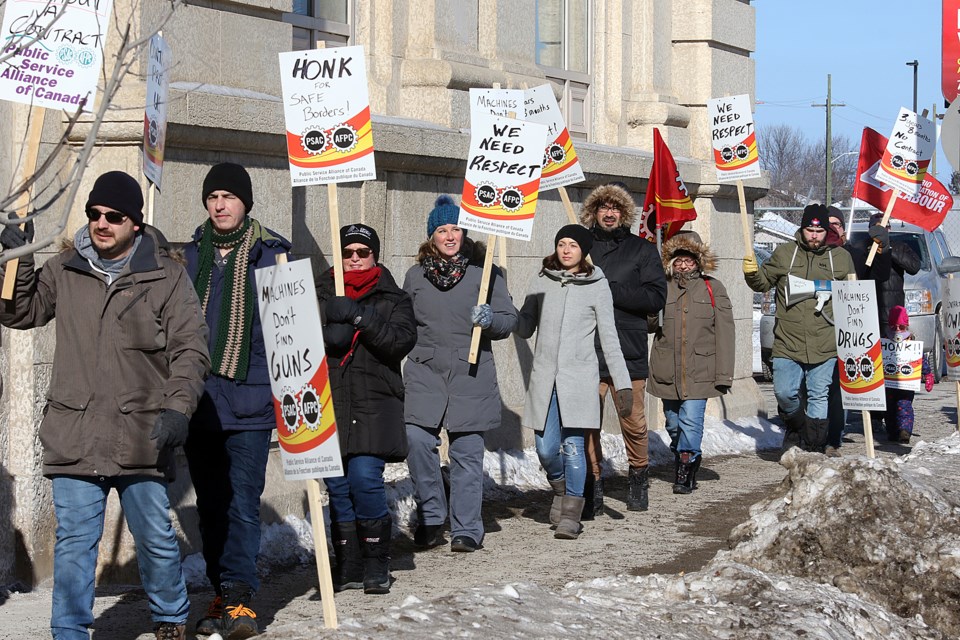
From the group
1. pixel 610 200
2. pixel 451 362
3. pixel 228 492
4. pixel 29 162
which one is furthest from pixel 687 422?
pixel 29 162

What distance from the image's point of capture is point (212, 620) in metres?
6.66

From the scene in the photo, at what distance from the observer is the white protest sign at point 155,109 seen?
7.10m

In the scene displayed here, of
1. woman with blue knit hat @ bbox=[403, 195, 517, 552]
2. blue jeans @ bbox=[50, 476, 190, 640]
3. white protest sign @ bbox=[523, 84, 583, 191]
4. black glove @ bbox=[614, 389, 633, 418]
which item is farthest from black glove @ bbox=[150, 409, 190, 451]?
white protest sign @ bbox=[523, 84, 583, 191]

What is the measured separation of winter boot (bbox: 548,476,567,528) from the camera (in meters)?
9.27

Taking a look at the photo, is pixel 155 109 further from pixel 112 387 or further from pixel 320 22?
pixel 320 22

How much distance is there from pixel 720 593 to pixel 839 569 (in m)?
1.00

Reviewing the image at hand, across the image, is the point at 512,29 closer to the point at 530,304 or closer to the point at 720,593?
the point at 530,304

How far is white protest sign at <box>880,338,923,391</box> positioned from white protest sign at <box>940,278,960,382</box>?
5.62ft

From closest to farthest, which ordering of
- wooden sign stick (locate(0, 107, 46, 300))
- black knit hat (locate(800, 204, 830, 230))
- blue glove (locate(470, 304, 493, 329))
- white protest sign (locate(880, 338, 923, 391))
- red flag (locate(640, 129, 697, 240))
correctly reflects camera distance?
wooden sign stick (locate(0, 107, 46, 300)), blue glove (locate(470, 304, 493, 329)), red flag (locate(640, 129, 697, 240)), black knit hat (locate(800, 204, 830, 230)), white protest sign (locate(880, 338, 923, 391))

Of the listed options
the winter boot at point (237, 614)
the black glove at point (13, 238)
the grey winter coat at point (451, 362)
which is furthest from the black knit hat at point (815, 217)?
the black glove at point (13, 238)

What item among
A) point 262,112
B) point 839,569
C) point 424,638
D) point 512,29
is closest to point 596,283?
point 262,112

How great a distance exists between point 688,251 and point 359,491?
4.23m

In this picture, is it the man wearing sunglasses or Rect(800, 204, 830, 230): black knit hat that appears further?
Rect(800, 204, 830, 230): black knit hat

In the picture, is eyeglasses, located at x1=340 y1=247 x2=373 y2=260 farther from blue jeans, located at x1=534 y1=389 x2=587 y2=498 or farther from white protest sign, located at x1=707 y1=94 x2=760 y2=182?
white protest sign, located at x1=707 y1=94 x2=760 y2=182
